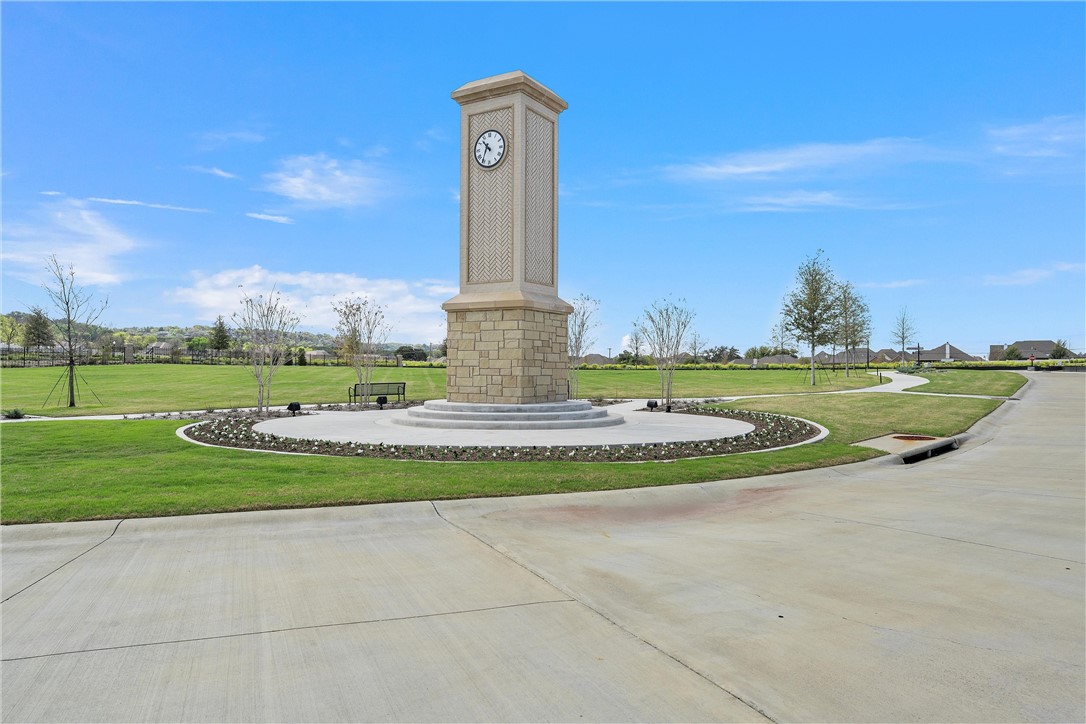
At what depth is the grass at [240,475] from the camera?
707 cm

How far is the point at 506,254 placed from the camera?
17.2 m

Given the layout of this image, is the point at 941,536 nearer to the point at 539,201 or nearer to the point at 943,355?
the point at 539,201

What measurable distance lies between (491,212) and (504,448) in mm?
8434

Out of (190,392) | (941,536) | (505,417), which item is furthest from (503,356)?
(190,392)

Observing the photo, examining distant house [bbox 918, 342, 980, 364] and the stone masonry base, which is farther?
distant house [bbox 918, 342, 980, 364]

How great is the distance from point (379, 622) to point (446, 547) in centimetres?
178

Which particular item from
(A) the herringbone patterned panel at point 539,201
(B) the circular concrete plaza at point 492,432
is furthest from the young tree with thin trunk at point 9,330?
(A) the herringbone patterned panel at point 539,201

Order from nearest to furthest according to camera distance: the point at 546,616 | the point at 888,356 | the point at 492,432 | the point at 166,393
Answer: the point at 546,616
the point at 492,432
the point at 166,393
the point at 888,356

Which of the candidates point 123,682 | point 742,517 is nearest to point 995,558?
point 742,517

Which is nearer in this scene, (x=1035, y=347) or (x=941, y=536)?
(x=941, y=536)

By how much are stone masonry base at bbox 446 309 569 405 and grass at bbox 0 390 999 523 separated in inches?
272

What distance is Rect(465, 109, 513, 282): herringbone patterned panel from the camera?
17.2m

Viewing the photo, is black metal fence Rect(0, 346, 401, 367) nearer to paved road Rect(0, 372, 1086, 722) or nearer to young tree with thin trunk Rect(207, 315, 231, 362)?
young tree with thin trunk Rect(207, 315, 231, 362)

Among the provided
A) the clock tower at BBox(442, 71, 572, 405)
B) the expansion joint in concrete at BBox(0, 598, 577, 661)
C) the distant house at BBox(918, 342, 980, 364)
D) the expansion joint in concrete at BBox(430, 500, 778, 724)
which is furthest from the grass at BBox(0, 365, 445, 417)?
the distant house at BBox(918, 342, 980, 364)
